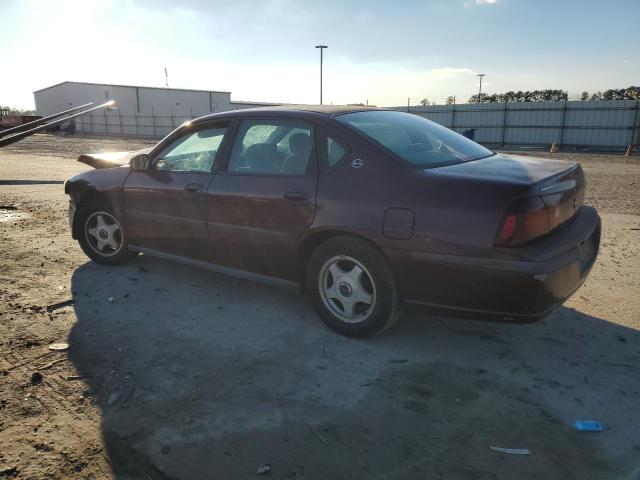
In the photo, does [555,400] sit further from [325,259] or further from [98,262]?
[98,262]

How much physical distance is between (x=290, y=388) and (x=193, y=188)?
2004 mm

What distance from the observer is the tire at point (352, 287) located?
3.16 meters

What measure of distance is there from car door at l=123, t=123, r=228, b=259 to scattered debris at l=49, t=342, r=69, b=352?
1261mm

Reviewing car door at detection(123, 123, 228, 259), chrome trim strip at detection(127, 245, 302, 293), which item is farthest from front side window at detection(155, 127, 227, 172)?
chrome trim strip at detection(127, 245, 302, 293)

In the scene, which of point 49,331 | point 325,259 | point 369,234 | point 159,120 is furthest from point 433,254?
point 159,120

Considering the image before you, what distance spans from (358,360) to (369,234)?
2.68ft

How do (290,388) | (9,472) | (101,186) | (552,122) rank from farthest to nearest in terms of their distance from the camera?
(552,122) → (101,186) → (290,388) → (9,472)

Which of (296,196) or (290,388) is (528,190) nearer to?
(296,196)

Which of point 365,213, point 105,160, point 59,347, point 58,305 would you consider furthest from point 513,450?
point 105,160

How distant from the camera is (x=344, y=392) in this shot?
277 cm

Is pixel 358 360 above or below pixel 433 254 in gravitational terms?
below

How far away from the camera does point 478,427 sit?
2.45 meters

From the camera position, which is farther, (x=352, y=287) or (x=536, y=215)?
(x=352, y=287)

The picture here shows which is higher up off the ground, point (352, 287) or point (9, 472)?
point (352, 287)
